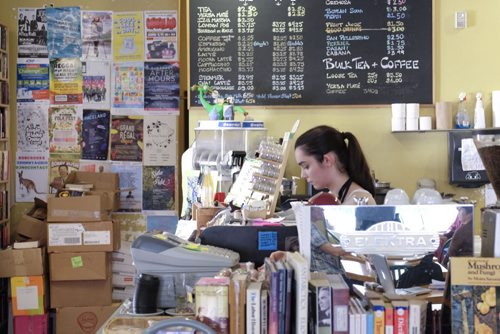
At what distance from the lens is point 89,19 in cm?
532

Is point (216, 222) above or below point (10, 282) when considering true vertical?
above

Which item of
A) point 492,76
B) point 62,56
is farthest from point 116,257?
point 492,76

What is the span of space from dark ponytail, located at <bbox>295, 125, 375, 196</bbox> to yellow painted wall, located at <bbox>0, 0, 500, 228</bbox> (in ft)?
5.06

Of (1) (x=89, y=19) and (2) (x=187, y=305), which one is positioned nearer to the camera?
(2) (x=187, y=305)

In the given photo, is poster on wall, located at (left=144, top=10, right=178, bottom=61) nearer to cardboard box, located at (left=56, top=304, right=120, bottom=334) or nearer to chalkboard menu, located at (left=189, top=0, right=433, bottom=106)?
chalkboard menu, located at (left=189, top=0, right=433, bottom=106)

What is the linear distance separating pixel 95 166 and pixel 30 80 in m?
0.90

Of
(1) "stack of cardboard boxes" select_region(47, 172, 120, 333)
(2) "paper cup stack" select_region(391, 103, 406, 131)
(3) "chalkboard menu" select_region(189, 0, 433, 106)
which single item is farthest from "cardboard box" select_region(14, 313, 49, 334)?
(2) "paper cup stack" select_region(391, 103, 406, 131)

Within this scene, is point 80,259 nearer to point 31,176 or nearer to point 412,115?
point 31,176

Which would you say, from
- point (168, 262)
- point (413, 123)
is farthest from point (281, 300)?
point (413, 123)

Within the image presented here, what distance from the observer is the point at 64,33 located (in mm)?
5312

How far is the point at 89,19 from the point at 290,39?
1817 millimetres

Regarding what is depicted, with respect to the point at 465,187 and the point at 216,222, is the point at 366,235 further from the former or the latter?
the point at 465,187

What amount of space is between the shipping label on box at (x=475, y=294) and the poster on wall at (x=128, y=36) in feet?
13.8

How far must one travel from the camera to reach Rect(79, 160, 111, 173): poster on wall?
17.6 ft
